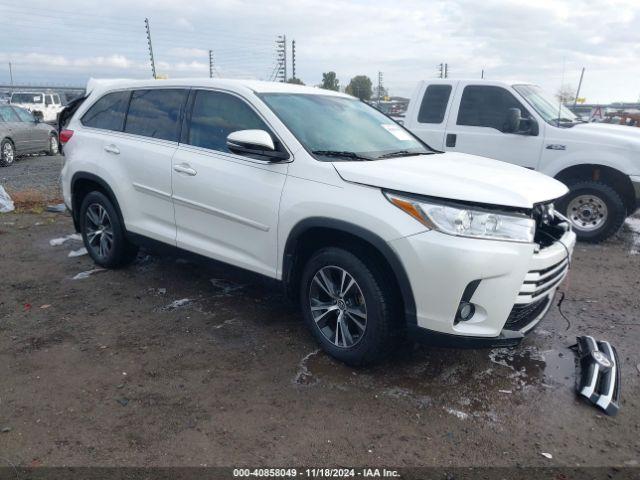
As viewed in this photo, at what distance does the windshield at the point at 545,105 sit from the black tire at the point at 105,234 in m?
5.25

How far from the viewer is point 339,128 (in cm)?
394

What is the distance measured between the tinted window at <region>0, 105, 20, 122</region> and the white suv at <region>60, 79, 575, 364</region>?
10.4 meters

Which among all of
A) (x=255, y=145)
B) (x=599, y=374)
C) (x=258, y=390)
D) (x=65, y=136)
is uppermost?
(x=255, y=145)

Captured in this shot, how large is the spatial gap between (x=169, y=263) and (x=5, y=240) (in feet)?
8.00

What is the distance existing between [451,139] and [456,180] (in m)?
4.37

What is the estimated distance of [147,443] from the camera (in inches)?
106

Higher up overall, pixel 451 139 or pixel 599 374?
pixel 451 139

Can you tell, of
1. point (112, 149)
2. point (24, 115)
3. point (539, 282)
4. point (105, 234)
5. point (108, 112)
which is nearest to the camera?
point (539, 282)

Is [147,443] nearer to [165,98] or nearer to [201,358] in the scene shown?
[201,358]

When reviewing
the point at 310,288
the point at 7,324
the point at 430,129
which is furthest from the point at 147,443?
the point at 430,129

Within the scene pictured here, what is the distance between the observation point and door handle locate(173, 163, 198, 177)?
404cm

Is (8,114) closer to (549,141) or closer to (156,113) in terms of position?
(156,113)

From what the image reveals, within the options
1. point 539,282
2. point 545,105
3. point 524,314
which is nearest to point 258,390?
point 524,314

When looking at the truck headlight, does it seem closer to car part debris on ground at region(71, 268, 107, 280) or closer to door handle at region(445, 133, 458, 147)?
car part debris on ground at region(71, 268, 107, 280)
